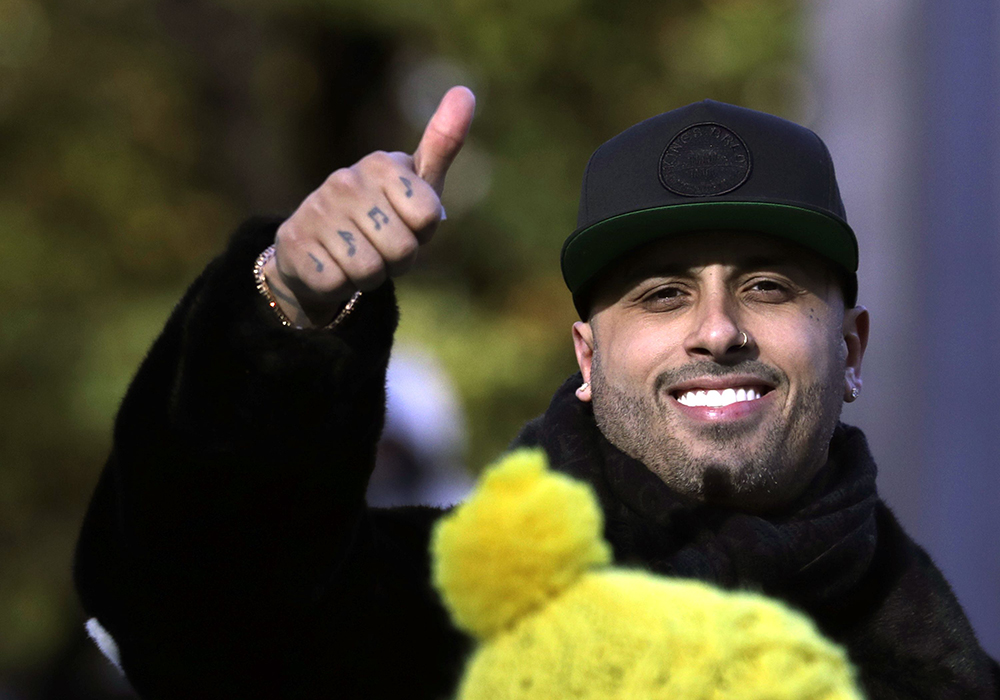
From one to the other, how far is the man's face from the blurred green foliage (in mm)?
6096

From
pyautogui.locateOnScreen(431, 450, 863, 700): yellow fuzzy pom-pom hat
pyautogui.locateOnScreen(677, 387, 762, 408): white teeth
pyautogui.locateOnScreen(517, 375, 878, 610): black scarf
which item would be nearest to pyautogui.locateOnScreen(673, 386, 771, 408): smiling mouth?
pyautogui.locateOnScreen(677, 387, 762, 408): white teeth

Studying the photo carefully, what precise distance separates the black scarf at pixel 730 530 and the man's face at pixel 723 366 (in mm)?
49

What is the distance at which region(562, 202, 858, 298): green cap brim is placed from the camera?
2271 mm

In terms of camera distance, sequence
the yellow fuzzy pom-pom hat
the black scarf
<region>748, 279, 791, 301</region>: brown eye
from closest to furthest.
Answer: the yellow fuzzy pom-pom hat
the black scarf
<region>748, 279, 791, 301</region>: brown eye

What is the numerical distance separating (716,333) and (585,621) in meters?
0.96

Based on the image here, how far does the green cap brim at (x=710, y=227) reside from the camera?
7.45 feet

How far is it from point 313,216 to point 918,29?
14.9 ft

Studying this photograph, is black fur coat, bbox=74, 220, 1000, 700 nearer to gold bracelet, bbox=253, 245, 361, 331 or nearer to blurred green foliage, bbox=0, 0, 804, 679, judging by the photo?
gold bracelet, bbox=253, 245, 361, 331

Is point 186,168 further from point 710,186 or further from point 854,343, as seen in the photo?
point 710,186

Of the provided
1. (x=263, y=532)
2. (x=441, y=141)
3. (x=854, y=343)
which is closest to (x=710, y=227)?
(x=854, y=343)

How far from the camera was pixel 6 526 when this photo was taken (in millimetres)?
9523

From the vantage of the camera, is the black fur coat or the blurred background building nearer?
the black fur coat

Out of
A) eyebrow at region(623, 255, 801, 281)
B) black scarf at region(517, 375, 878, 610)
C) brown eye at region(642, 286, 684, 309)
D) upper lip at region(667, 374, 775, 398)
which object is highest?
eyebrow at region(623, 255, 801, 281)

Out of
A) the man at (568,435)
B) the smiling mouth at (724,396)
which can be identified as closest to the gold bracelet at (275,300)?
the man at (568,435)
